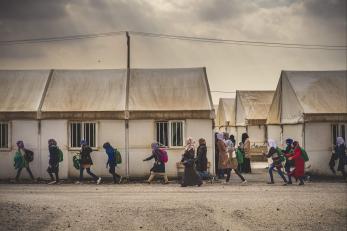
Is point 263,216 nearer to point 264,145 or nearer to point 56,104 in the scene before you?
point 56,104

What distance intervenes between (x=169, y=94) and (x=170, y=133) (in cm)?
193

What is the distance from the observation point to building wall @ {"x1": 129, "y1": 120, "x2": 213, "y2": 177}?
20.6m

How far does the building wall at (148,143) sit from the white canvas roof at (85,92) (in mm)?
1246

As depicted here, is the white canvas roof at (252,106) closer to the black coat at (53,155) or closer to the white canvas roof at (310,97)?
the white canvas roof at (310,97)

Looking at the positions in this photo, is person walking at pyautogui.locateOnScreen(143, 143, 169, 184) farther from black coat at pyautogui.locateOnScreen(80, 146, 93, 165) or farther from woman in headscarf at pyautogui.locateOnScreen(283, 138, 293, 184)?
woman in headscarf at pyautogui.locateOnScreen(283, 138, 293, 184)

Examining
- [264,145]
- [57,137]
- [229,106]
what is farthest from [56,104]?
[229,106]

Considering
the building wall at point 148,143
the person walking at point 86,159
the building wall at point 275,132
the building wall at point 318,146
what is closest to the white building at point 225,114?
the building wall at point 275,132

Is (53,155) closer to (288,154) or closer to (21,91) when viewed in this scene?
(21,91)

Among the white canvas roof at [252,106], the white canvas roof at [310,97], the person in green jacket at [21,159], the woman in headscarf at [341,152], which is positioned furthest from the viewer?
the white canvas roof at [252,106]

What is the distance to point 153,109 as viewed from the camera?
20.8m

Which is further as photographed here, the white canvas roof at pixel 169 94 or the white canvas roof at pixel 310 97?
the white canvas roof at pixel 310 97

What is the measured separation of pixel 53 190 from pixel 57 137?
4.07 meters

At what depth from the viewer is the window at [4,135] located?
20797 millimetres

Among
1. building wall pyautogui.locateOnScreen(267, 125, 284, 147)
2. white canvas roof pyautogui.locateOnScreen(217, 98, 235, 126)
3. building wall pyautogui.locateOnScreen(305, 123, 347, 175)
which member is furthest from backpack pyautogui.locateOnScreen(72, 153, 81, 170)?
white canvas roof pyautogui.locateOnScreen(217, 98, 235, 126)
